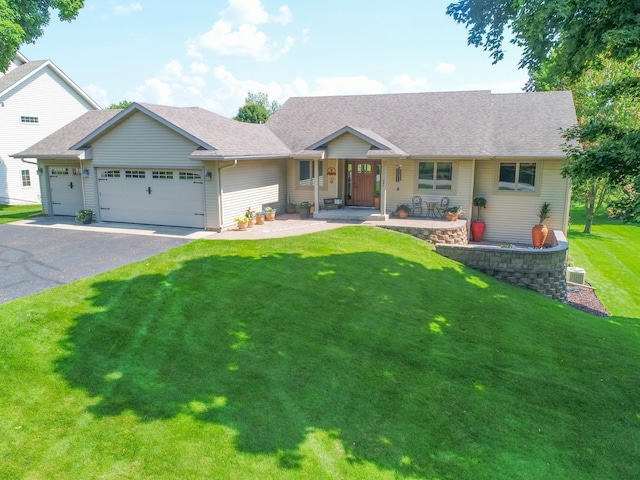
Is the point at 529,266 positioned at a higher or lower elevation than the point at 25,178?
lower

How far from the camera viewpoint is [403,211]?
19.4 m

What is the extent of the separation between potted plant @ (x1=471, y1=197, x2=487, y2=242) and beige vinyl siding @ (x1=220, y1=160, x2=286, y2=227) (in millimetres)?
8336

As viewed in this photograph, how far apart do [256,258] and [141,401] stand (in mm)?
6440

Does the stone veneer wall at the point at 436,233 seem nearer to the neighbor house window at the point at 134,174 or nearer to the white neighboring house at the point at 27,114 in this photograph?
the neighbor house window at the point at 134,174

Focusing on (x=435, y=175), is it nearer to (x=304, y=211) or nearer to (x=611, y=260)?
(x=304, y=211)

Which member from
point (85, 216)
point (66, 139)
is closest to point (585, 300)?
point (85, 216)

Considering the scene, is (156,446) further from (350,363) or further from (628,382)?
(628,382)

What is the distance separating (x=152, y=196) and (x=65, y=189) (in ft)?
16.7

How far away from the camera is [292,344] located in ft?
27.1

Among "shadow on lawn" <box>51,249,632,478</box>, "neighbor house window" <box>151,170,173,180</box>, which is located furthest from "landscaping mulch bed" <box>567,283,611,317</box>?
"neighbor house window" <box>151,170,173,180</box>

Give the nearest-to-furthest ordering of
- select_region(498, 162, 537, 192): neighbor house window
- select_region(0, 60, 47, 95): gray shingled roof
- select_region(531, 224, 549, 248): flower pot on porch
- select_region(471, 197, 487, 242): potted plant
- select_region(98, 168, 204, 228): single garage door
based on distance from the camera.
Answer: select_region(98, 168, 204, 228): single garage door → select_region(531, 224, 549, 248): flower pot on porch → select_region(498, 162, 537, 192): neighbor house window → select_region(471, 197, 487, 242): potted plant → select_region(0, 60, 47, 95): gray shingled roof

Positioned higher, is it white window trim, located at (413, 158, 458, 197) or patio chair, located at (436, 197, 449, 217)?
white window trim, located at (413, 158, 458, 197)

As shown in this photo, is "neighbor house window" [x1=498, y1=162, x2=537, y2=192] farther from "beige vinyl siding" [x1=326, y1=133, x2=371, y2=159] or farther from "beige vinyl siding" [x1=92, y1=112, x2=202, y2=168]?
"beige vinyl siding" [x1=92, y1=112, x2=202, y2=168]

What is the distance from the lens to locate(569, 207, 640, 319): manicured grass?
16.2m
